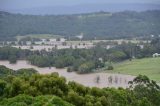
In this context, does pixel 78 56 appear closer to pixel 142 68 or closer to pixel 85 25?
pixel 142 68

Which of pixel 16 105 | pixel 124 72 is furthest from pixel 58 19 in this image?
pixel 16 105

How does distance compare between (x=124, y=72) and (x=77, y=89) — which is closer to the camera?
(x=77, y=89)

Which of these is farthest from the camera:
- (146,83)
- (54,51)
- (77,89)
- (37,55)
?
(54,51)

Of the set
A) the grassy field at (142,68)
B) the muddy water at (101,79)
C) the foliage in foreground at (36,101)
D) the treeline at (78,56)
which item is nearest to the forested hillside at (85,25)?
the treeline at (78,56)

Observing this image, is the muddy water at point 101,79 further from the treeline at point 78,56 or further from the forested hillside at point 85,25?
the forested hillside at point 85,25

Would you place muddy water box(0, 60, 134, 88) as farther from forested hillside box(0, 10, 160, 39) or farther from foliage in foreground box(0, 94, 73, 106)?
forested hillside box(0, 10, 160, 39)

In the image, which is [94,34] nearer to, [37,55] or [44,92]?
[37,55]

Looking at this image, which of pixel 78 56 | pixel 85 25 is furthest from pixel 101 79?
pixel 85 25
